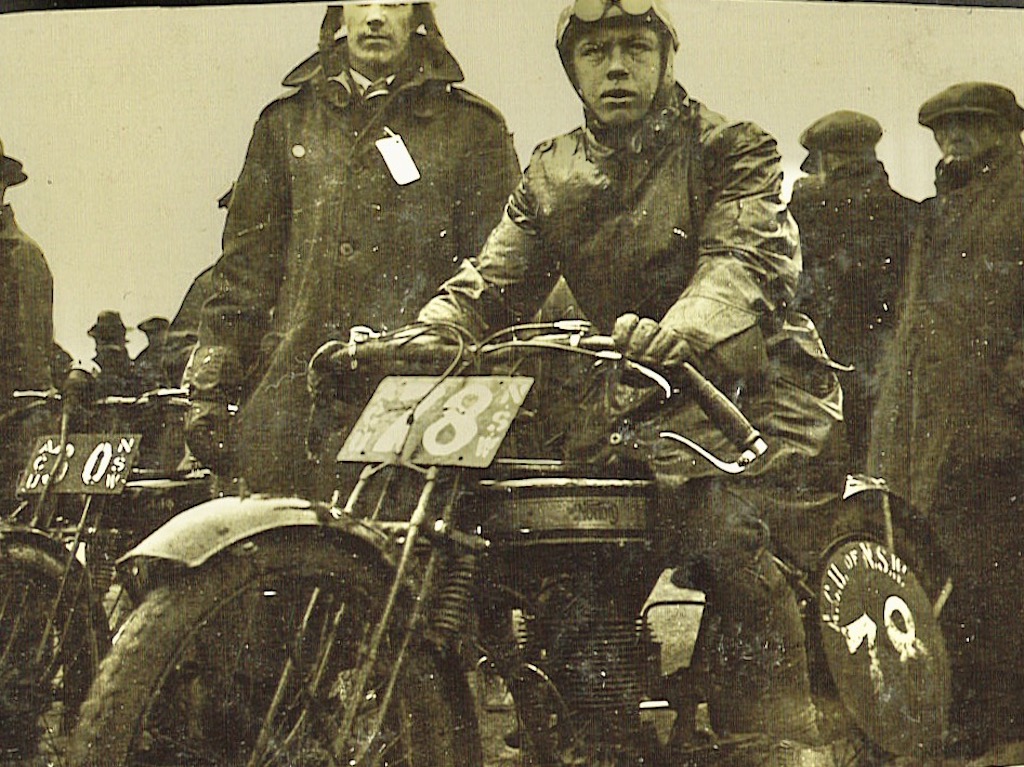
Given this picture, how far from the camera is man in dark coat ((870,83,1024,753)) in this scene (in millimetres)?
2264

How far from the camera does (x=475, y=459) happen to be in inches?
84.7

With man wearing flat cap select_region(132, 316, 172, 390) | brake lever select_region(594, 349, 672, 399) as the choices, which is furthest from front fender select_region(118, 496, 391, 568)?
brake lever select_region(594, 349, 672, 399)

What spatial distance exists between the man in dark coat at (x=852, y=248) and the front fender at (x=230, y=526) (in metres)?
0.93

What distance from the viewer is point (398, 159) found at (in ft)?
7.26

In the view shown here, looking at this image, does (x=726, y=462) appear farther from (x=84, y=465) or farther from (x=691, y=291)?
(x=84, y=465)

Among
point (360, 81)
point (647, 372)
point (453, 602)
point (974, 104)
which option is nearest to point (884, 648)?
point (647, 372)

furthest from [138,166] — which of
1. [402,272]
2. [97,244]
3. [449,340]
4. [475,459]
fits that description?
[475,459]

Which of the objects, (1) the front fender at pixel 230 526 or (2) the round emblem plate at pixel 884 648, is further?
(2) the round emblem plate at pixel 884 648

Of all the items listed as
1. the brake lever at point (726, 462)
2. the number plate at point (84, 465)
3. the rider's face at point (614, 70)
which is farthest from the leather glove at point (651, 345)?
the number plate at point (84, 465)

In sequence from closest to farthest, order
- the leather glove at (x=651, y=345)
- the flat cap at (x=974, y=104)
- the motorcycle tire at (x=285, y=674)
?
the motorcycle tire at (x=285, y=674)
the leather glove at (x=651, y=345)
the flat cap at (x=974, y=104)

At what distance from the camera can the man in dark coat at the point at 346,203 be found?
2191mm

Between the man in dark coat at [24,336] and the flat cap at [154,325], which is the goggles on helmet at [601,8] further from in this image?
the man in dark coat at [24,336]

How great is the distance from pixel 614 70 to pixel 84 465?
1.24m

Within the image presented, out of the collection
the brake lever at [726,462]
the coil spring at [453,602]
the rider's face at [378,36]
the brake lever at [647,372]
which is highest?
the rider's face at [378,36]
